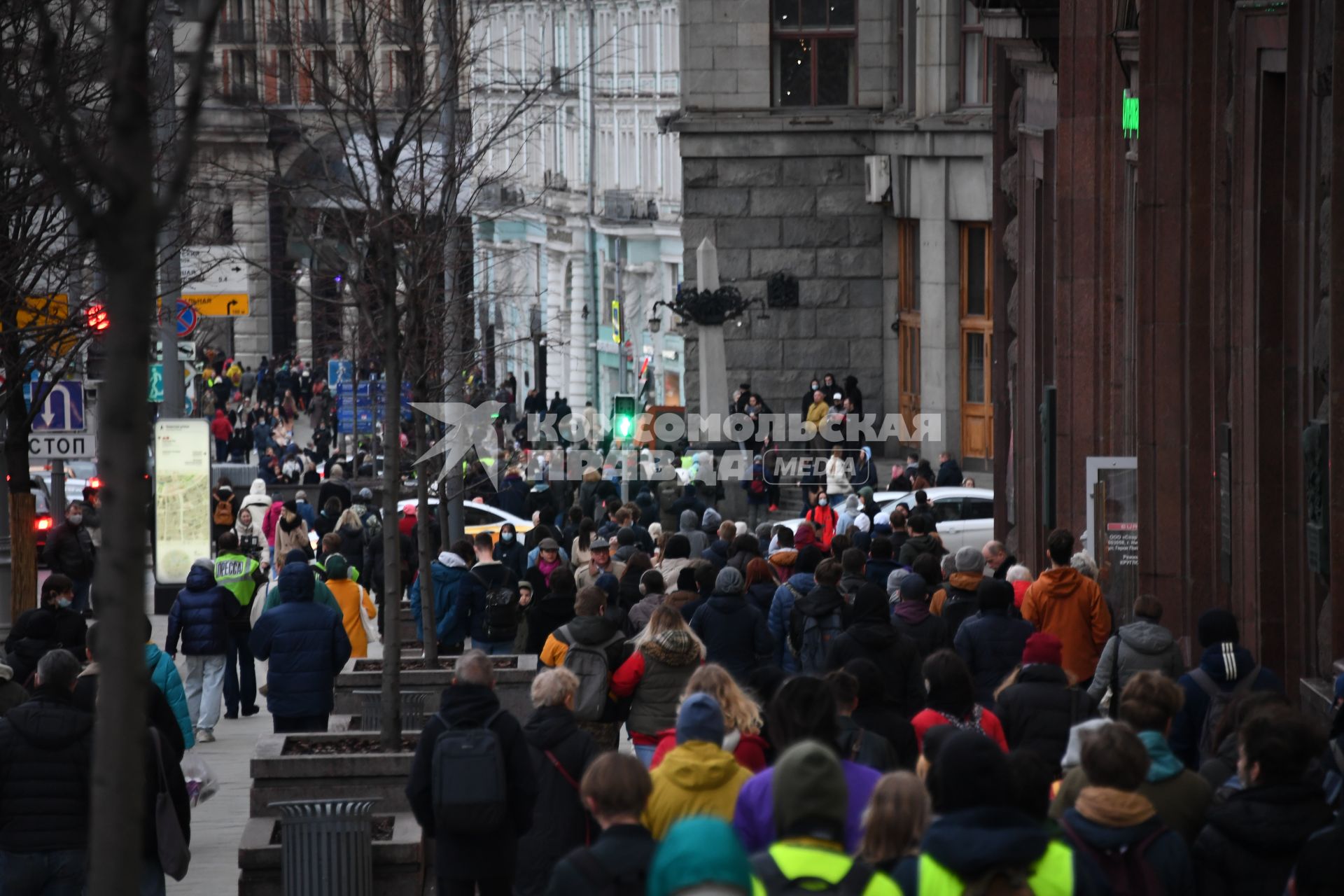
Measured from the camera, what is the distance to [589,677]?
11.9 metres

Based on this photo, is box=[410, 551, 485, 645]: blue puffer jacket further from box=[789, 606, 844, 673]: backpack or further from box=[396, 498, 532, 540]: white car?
box=[396, 498, 532, 540]: white car

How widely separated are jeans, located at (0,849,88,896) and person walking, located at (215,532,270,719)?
339 inches

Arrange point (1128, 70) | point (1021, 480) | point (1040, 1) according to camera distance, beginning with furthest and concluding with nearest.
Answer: point (1021, 480)
point (1040, 1)
point (1128, 70)

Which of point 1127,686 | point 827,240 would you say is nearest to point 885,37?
point 827,240

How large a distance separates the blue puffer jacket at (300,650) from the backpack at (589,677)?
341 centimetres

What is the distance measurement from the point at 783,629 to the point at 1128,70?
24.7 feet

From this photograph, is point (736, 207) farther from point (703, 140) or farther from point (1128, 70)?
point (1128, 70)

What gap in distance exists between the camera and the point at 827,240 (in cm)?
4406

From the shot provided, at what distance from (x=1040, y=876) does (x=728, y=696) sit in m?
3.00

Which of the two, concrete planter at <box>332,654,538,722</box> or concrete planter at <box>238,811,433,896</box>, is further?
concrete planter at <box>332,654,538,722</box>

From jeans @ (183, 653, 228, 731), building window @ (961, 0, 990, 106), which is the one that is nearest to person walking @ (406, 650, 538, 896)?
jeans @ (183, 653, 228, 731)

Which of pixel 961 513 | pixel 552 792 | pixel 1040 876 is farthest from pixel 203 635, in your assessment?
pixel 961 513

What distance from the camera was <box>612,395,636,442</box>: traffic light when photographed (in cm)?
3762

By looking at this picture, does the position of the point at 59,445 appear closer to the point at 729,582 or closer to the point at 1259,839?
the point at 729,582
